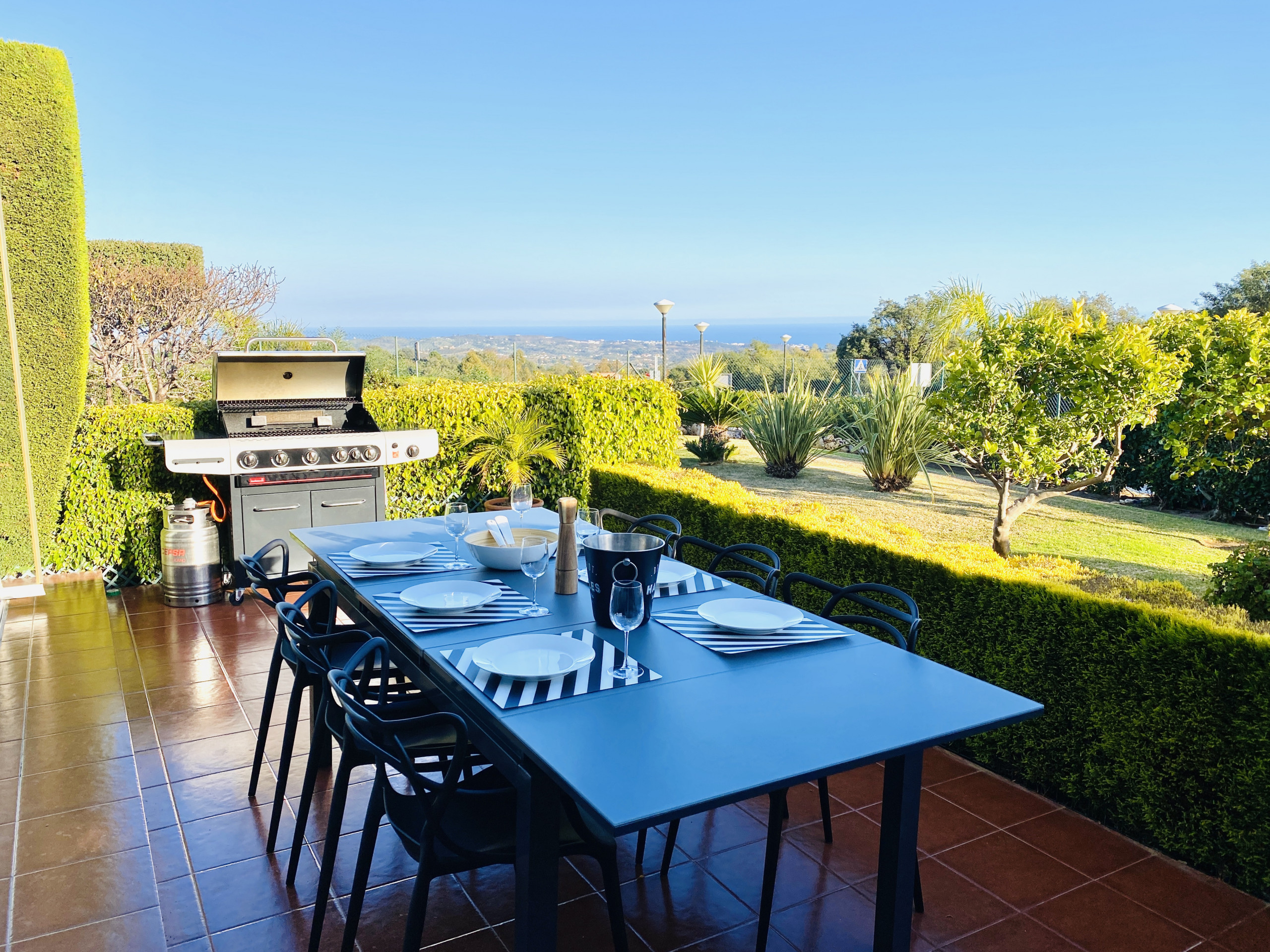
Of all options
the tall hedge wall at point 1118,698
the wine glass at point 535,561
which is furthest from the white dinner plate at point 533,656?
the tall hedge wall at point 1118,698

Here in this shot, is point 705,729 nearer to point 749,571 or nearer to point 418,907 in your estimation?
point 418,907

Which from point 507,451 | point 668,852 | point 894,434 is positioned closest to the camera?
point 668,852

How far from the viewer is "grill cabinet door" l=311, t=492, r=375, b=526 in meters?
5.15

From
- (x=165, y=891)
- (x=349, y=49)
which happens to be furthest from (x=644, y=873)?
(x=349, y=49)

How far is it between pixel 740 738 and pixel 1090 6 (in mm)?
19832

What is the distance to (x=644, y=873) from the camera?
238 cm

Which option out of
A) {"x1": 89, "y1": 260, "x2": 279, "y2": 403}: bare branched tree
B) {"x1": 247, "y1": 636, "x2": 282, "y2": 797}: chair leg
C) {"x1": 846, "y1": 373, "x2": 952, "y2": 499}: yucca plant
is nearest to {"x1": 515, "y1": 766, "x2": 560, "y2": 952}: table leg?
{"x1": 247, "y1": 636, "x2": 282, "y2": 797}: chair leg

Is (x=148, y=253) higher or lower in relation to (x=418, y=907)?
higher

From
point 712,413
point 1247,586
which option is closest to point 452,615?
point 1247,586

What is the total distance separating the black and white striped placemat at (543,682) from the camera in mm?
1618

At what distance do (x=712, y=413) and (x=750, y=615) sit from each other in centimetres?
867

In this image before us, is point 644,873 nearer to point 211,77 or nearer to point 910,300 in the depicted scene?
point 211,77

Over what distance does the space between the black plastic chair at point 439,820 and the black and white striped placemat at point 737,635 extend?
1.59 feet

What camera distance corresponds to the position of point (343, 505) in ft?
17.2
